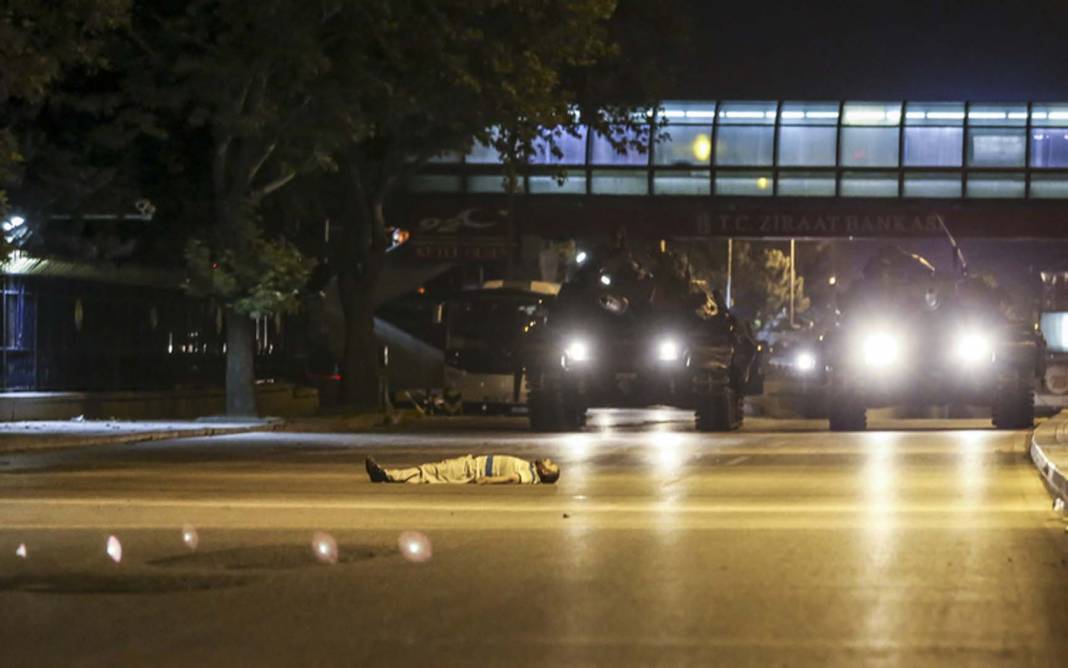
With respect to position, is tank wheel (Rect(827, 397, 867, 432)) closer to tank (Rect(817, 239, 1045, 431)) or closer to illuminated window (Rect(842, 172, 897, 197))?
tank (Rect(817, 239, 1045, 431))

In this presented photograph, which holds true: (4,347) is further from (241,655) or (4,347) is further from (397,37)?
(241,655)

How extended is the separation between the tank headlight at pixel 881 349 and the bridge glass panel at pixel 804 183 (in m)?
25.7

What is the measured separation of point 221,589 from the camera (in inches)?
502

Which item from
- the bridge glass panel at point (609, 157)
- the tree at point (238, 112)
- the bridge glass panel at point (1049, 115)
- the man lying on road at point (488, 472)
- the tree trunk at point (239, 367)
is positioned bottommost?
the man lying on road at point (488, 472)

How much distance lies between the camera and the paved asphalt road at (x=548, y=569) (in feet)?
34.5

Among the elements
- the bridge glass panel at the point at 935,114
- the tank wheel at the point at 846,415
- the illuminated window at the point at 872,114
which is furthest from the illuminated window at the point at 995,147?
the tank wheel at the point at 846,415

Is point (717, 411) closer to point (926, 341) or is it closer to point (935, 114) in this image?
point (926, 341)

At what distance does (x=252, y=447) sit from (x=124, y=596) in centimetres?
1874

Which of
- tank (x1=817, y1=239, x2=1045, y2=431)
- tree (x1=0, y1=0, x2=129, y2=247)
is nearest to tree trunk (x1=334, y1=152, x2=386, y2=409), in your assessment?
tank (x1=817, y1=239, x2=1045, y2=431)

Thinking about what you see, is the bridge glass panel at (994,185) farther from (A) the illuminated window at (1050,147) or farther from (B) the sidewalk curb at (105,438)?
(B) the sidewalk curb at (105,438)

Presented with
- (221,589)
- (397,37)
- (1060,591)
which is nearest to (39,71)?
(397,37)

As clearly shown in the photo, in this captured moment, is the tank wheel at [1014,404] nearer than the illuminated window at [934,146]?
Yes

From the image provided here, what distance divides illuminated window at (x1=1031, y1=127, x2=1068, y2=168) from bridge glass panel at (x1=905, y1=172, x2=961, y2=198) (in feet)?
8.32

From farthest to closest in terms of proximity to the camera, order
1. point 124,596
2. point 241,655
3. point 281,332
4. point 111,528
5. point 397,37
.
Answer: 1. point 281,332
2. point 397,37
3. point 111,528
4. point 124,596
5. point 241,655
